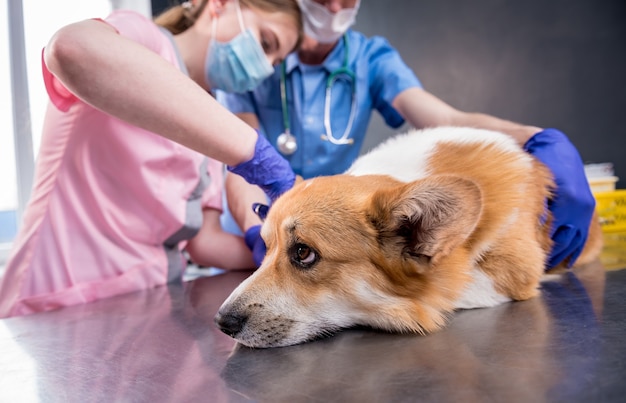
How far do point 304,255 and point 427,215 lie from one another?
0.22 metres

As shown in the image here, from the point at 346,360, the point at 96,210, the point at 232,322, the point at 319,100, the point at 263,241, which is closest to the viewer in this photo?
the point at 346,360

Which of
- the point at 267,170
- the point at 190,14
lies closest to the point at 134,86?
the point at 267,170

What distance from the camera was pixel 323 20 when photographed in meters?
1.79

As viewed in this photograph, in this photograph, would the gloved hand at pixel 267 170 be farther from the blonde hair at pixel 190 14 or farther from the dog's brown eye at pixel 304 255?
the blonde hair at pixel 190 14

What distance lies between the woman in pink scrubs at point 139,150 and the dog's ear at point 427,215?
1.30 feet

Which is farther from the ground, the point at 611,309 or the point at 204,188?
the point at 611,309

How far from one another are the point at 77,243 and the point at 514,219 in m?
1.11

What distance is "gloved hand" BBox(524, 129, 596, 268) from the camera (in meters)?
1.16

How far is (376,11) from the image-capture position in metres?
2.70

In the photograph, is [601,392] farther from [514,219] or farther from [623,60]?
[623,60]

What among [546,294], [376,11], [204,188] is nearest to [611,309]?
[546,294]

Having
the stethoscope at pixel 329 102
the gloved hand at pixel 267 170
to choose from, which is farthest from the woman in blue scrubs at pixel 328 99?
the gloved hand at pixel 267 170

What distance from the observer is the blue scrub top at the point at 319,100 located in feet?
6.60

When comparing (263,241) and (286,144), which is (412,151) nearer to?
(263,241)
